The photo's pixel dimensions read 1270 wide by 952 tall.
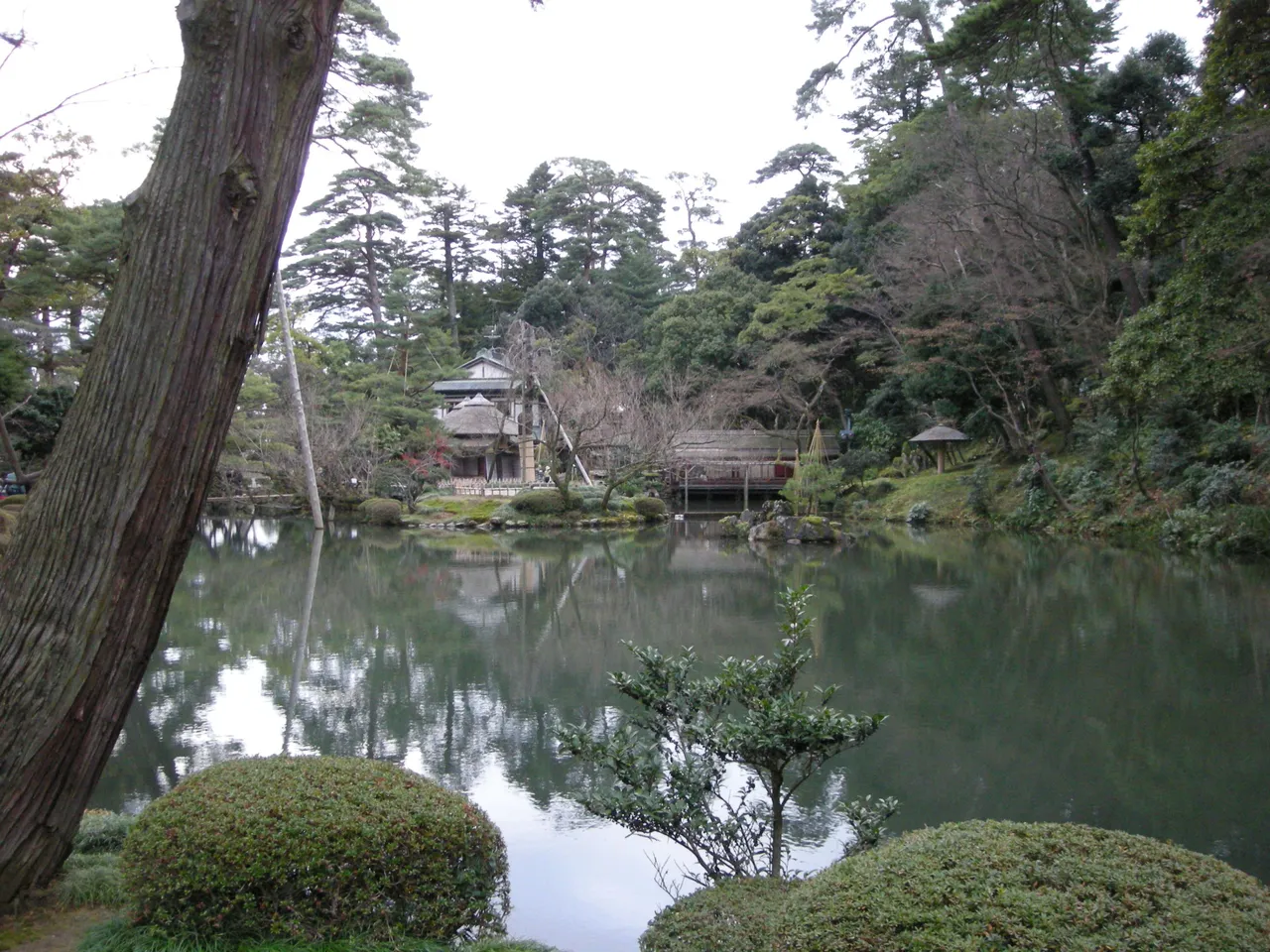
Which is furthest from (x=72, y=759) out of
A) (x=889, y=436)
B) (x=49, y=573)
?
(x=889, y=436)

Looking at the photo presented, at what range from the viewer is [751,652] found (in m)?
8.20

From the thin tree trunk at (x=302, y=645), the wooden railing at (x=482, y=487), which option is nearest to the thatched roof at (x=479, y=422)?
the wooden railing at (x=482, y=487)

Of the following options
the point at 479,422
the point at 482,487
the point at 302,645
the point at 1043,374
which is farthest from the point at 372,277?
the point at 302,645

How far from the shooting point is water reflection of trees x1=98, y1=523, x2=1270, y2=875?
16.5ft

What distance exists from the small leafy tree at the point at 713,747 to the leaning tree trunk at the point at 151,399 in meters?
1.43

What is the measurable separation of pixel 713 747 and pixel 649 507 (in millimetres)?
21491

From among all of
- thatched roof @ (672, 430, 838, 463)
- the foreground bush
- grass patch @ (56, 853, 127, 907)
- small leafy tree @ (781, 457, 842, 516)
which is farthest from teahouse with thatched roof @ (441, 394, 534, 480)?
the foreground bush

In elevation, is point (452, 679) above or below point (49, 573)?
below

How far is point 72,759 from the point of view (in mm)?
2627

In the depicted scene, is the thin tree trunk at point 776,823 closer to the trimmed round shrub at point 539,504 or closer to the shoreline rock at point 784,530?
the shoreline rock at point 784,530

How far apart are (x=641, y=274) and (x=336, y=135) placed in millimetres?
31758

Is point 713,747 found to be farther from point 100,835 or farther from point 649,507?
point 649,507

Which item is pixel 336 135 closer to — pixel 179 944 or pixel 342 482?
pixel 179 944

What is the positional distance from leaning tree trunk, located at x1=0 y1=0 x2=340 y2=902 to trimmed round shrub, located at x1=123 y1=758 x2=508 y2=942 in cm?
43
